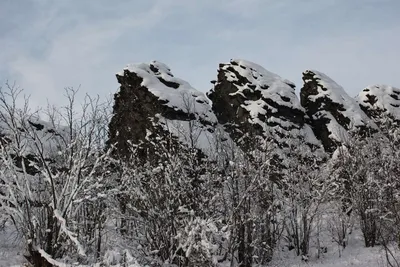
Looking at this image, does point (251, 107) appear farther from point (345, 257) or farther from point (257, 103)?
point (345, 257)

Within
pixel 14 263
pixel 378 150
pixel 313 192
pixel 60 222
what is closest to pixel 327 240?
pixel 313 192

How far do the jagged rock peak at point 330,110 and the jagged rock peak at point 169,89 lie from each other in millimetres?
9905

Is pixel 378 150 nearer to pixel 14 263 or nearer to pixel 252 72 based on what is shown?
pixel 252 72

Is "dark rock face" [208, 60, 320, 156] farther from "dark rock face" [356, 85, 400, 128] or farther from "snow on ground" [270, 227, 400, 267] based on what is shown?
"snow on ground" [270, 227, 400, 267]

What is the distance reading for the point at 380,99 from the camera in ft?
127

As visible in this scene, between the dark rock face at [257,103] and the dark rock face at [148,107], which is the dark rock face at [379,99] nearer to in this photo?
the dark rock face at [257,103]

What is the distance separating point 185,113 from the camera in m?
34.1

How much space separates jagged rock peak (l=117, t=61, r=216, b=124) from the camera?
34406 millimetres

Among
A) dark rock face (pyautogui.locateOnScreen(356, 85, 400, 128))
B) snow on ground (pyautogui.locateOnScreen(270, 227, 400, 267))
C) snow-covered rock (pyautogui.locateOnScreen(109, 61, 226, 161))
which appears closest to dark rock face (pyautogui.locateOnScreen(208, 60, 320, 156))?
snow-covered rock (pyautogui.locateOnScreen(109, 61, 226, 161))

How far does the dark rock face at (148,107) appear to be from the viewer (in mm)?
33219

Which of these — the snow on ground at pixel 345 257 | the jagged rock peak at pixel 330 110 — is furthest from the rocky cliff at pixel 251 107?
the snow on ground at pixel 345 257

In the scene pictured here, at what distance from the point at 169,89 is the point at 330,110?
14.9 meters

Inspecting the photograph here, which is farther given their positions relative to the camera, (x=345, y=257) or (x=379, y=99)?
(x=379, y=99)

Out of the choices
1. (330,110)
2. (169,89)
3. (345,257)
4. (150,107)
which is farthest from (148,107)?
(345,257)
